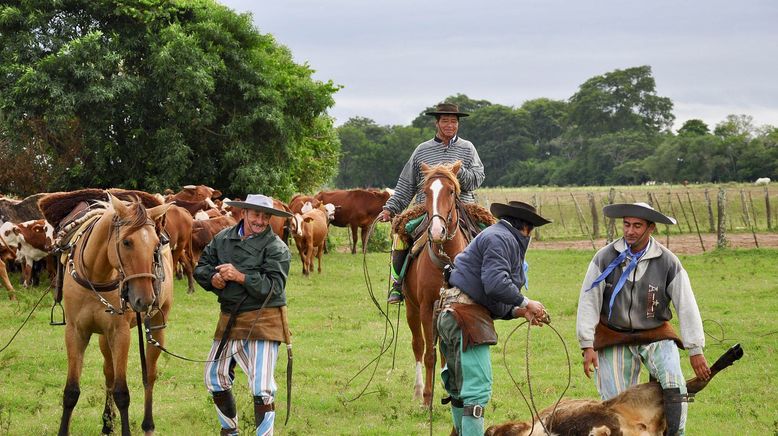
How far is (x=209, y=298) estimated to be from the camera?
18000 mm

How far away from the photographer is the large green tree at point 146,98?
24047 mm

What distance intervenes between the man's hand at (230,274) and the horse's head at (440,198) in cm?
209

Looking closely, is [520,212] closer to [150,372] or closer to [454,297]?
[454,297]

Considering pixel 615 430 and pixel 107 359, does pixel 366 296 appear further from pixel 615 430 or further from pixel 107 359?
pixel 615 430

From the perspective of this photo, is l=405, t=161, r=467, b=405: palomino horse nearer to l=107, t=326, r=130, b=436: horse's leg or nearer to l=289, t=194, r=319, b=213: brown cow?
l=107, t=326, r=130, b=436: horse's leg

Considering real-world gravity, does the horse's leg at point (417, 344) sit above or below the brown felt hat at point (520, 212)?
below

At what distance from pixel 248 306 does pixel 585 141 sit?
302 ft

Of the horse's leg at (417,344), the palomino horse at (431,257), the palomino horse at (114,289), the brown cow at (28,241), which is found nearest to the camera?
the palomino horse at (114,289)

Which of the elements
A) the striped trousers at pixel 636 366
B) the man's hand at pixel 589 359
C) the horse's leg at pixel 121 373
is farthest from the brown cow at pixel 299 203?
the man's hand at pixel 589 359

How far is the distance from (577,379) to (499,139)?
300ft

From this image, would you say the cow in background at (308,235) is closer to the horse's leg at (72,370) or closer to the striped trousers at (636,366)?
the horse's leg at (72,370)

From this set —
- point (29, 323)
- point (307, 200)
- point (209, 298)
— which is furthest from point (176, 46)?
point (29, 323)

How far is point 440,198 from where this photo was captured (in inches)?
332

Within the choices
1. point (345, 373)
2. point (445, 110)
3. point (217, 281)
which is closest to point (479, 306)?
point (217, 281)
